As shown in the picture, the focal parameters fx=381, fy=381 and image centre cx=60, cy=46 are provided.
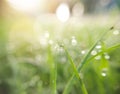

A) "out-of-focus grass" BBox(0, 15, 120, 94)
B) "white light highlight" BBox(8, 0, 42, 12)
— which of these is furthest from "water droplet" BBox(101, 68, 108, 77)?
"white light highlight" BBox(8, 0, 42, 12)

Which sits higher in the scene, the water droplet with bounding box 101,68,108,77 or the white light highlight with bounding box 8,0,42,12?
the water droplet with bounding box 101,68,108,77

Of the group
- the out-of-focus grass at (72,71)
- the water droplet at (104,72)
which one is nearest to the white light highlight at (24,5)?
the out-of-focus grass at (72,71)

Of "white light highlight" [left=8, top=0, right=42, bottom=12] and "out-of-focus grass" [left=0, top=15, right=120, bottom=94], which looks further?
"white light highlight" [left=8, top=0, right=42, bottom=12]

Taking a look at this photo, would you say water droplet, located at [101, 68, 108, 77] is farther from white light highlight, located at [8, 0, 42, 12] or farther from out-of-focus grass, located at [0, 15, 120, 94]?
white light highlight, located at [8, 0, 42, 12]

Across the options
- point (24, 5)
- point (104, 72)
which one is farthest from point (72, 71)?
point (24, 5)

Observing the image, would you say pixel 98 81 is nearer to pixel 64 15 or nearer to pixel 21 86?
pixel 21 86

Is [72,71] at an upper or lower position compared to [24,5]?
upper

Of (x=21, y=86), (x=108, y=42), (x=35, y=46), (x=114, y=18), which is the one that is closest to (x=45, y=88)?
(x=21, y=86)

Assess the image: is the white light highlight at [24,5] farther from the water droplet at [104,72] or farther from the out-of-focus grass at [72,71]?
the water droplet at [104,72]

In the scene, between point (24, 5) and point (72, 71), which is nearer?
point (72, 71)

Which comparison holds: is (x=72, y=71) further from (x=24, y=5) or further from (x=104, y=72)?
(x=24, y=5)

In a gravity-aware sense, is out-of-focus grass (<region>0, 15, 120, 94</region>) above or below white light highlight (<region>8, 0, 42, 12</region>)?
above

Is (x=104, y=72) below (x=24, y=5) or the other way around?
the other way around
